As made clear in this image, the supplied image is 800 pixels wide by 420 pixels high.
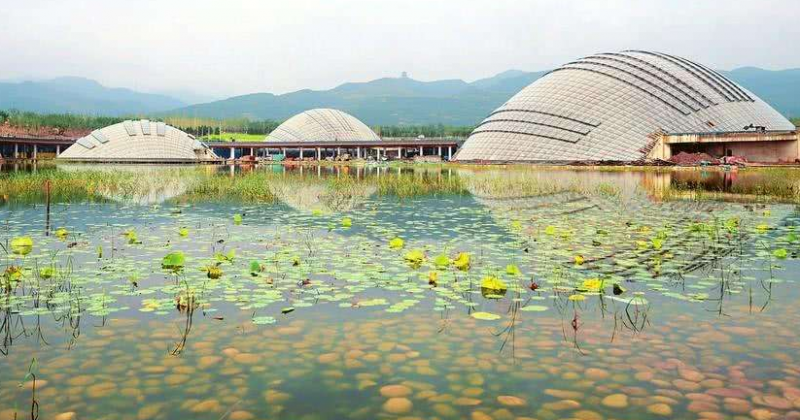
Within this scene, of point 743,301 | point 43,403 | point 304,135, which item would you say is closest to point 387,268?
point 743,301

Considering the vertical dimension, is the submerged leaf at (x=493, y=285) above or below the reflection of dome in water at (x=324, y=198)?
below

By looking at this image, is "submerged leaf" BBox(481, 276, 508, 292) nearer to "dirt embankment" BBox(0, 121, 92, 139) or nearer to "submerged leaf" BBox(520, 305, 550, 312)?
"submerged leaf" BBox(520, 305, 550, 312)

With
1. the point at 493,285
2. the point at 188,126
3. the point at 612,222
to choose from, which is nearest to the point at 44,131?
the point at 188,126

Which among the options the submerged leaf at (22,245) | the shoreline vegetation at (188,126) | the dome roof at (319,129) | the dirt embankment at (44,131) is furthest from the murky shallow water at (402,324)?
the shoreline vegetation at (188,126)

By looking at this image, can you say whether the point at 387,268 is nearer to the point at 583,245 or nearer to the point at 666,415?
the point at 583,245

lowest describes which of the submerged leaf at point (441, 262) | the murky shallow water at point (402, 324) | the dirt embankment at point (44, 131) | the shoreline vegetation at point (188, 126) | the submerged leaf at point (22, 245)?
Answer: the murky shallow water at point (402, 324)

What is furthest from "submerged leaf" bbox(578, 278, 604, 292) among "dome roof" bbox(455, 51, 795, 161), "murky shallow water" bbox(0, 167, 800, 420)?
"dome roof" bbox(455, 51, 795, 161)

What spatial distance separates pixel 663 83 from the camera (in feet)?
230

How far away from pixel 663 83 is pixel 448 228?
62.3 meters

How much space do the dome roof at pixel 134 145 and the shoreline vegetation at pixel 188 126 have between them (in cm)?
3597

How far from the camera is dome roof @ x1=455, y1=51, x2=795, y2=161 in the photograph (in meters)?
66.5

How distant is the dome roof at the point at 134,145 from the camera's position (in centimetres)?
9044

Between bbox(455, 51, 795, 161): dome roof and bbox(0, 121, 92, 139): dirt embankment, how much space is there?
83.3m

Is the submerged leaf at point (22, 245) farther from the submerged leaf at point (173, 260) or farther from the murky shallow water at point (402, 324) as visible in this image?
the submerged leaf at point (173, 260)
